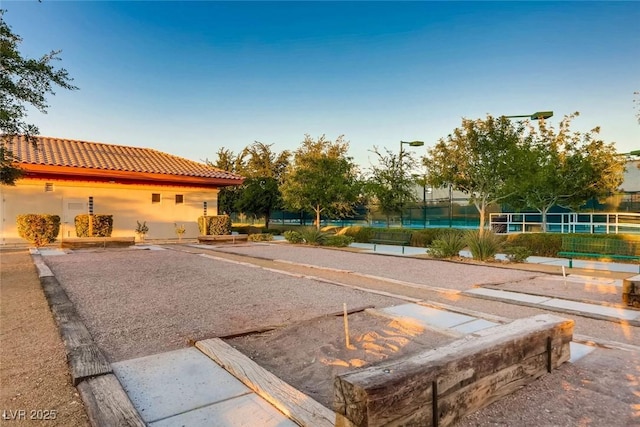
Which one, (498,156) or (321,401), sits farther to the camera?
(498,156)

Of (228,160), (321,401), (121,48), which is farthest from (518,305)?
(228,160)

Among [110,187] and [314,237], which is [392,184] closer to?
[314,237]

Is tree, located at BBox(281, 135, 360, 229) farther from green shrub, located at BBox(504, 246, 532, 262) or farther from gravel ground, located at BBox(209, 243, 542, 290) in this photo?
green shrub, located at BBox(504, 246, 532, 262)

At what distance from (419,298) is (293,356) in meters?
3.86

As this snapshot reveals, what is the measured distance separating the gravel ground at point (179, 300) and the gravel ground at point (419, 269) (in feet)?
7.93

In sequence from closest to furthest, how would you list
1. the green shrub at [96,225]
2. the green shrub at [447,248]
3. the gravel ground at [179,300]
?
the gravel ground at [179,300], the green shrub at [447,248], the green shrub at [96,225]

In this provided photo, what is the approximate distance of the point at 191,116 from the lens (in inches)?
874

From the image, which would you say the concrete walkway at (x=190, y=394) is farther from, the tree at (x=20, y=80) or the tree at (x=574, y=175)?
the tree at (x=574, y=175)

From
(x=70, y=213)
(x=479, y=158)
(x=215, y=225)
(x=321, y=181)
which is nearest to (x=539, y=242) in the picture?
(x=479, y=158)

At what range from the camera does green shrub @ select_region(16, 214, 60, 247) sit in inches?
718

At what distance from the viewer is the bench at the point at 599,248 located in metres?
11.7

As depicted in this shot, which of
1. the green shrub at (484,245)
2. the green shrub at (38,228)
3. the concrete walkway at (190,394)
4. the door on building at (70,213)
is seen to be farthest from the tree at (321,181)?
the concrete walkway at (190,394)

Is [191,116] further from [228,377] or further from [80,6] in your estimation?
[228,377]

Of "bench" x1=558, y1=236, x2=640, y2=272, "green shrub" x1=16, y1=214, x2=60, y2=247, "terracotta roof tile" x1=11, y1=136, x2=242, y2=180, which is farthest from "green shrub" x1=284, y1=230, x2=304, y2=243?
"bench" x1=558, y1=236, x2=640, y2=272
